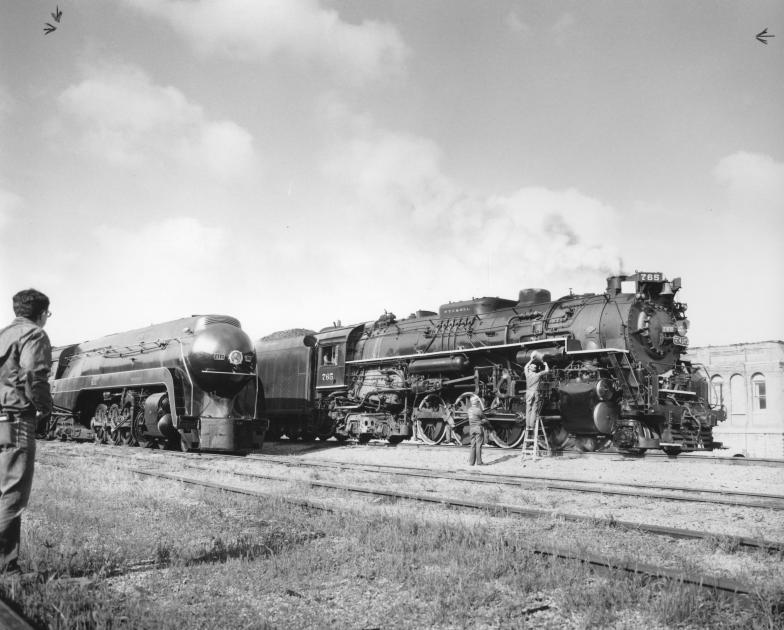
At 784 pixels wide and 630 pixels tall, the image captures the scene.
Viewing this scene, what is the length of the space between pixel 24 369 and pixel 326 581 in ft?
7.53

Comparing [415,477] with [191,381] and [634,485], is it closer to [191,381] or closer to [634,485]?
[634,485]

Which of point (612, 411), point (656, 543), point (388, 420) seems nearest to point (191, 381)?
point (388, 420)

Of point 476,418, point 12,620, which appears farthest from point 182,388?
point 12,620

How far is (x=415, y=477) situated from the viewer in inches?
396

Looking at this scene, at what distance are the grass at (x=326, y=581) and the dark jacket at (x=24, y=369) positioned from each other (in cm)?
103

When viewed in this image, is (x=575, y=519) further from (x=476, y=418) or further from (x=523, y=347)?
(x=523, y=347)

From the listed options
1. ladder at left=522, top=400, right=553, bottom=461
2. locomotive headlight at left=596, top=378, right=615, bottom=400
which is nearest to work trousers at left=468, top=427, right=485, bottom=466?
ladder at left=522, top=400, right=553, bottom=461

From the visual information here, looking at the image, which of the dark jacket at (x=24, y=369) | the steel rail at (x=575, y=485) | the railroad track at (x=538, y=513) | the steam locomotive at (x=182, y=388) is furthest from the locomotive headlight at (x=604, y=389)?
the dark jacket at (x=24, y=369)

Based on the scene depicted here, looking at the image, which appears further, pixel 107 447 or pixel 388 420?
pixel 388 420

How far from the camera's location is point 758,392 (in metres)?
39.7

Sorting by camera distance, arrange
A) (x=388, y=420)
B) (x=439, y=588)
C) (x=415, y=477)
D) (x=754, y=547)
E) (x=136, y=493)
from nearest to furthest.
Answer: (x=439, y=588) < (x=754, y=547) < (x=136, y=493) < (x=415, y=477) < (x=388, y=420)

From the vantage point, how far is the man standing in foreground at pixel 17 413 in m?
4.01

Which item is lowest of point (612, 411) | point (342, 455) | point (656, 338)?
point (342, 455)

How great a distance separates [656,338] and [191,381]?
32.8 ft
